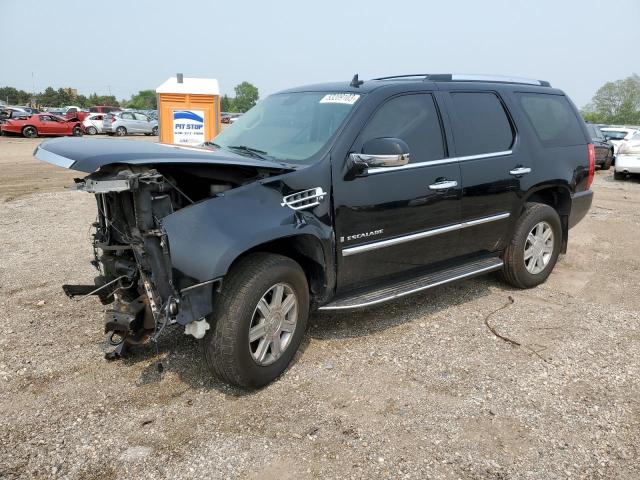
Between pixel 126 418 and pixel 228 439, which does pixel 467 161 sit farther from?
pixel 126 418

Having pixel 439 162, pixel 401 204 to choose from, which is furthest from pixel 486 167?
pixel 401 204

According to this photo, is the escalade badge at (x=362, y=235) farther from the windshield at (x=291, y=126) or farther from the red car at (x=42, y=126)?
the red car at (x=42, y=126)

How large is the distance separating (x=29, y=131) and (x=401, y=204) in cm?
2871

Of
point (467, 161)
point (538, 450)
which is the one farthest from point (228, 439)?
point (467, 161)

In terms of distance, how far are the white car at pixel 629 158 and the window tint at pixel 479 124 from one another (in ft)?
38.7

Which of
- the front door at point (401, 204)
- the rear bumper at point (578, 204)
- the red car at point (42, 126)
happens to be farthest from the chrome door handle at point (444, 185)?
the red car at point (42, 126)

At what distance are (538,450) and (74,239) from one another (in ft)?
19.9

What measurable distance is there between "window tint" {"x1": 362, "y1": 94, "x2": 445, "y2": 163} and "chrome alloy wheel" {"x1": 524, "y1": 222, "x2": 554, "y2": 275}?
1.56 metres

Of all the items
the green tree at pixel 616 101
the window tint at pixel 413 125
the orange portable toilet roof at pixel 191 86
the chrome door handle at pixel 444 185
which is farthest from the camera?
the green tree at pixel 616 101

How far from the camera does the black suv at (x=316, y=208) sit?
2.90 m

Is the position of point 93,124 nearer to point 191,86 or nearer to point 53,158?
point 191,86

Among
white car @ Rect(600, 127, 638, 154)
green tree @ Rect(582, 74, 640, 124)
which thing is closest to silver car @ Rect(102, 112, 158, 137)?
white car @ Rect(600, 127, 638, 154)

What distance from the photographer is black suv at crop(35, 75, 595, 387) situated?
290 cm

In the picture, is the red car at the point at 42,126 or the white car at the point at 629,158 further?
the red car at the point at 42,126
